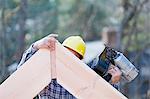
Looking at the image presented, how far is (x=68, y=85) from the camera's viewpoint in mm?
3592

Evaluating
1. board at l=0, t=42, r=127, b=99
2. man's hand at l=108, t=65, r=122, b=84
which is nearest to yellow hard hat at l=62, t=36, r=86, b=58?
man's hand at l=108, t=65, r=122, b=84

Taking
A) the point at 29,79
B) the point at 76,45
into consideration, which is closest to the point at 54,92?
the point at 76,45

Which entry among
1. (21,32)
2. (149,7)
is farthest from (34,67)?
(149,7)

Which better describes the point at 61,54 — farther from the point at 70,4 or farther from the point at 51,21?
the point at 70,4

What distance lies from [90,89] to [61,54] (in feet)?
1.06

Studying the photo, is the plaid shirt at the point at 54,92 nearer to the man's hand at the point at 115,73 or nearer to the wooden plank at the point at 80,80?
the man's hand at the point at 115,73

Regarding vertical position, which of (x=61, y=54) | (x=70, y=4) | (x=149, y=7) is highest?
(x=70, y=4)

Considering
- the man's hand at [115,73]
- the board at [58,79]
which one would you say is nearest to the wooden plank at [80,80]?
the board at [58,79]

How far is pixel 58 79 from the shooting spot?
3.63m

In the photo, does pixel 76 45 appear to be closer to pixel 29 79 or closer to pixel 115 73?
pixel 115 73

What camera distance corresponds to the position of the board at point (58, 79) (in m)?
3.53

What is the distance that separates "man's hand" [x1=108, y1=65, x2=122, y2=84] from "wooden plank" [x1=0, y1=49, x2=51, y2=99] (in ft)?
2.02

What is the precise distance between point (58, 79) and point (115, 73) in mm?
588

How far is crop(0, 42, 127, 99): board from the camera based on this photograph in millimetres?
3531
